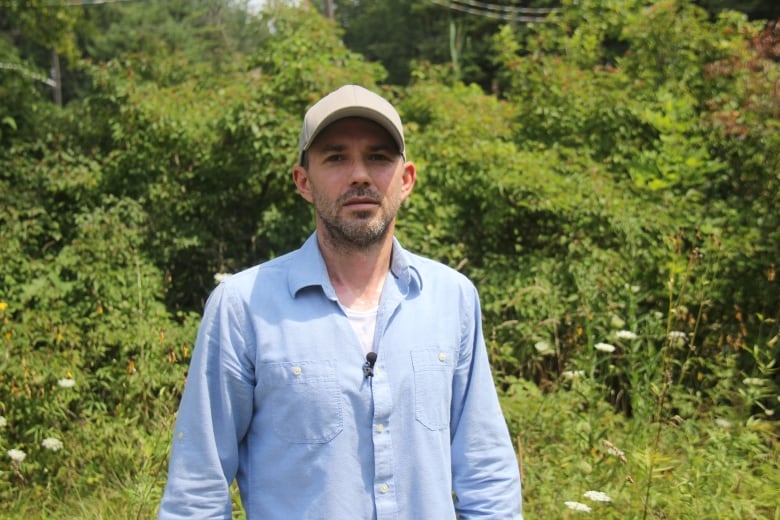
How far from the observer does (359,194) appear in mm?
1797

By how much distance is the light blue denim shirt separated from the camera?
167cm

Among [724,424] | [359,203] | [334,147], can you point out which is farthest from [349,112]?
[724,424]

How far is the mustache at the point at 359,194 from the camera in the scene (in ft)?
5.89

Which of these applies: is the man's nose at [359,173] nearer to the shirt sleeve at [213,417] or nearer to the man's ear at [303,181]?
the man's ear at [303,181]

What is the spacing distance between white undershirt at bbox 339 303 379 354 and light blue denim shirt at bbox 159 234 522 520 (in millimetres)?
29

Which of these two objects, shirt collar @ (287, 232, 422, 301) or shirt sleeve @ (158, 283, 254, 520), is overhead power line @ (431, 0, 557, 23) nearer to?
shirt collar @ (287, 232, 422, 301)

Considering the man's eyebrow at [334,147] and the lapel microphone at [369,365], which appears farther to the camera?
the man's eyebrow at [334,147]

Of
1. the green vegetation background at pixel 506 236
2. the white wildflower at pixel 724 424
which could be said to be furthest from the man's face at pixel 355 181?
the white wildflower at pixel 724 424

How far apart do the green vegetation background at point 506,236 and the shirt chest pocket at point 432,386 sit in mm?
1474

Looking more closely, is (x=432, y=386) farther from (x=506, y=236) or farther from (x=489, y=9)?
(x=489, y=9)

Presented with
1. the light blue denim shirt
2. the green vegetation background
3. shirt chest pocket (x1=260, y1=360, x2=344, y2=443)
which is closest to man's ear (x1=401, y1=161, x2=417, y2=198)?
the light blue denim shirt

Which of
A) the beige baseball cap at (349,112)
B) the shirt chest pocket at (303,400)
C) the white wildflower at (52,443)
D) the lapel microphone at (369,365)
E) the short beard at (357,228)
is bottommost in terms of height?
the white wildflower at (52,443)

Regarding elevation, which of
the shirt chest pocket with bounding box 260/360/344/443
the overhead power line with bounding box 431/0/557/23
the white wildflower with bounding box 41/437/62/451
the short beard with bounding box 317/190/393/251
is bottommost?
the white wildflower with bounding box 41/437/62/451

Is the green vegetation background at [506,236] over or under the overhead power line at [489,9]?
under
